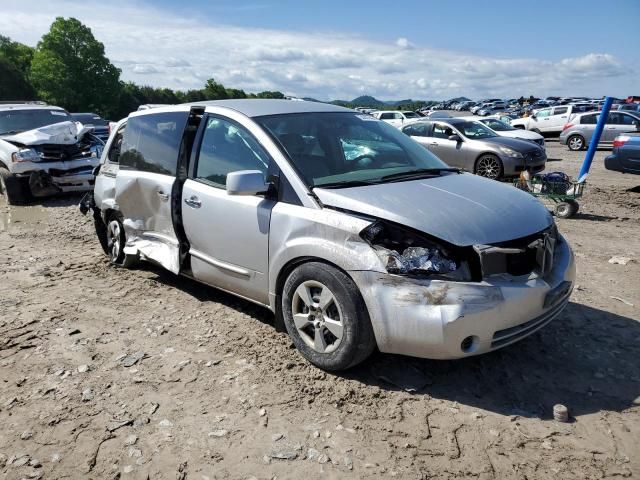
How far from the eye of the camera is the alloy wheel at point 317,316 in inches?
129

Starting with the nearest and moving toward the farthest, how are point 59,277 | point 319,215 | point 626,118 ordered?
point 319,215
point 59,277
point 626,118

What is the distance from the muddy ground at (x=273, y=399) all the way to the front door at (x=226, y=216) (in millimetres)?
458

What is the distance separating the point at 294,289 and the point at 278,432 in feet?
3.12

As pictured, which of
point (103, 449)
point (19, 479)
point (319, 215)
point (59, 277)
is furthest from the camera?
point (59, 277)

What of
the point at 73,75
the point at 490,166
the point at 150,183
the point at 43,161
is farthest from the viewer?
the point at 73,75

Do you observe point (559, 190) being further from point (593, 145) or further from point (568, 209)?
point (593, 145)

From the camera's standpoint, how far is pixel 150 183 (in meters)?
4.76

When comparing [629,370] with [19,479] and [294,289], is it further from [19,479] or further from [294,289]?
[19,479]

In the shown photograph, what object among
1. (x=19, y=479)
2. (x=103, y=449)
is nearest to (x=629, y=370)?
(x=103, y=449)

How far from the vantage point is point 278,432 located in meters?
2.88

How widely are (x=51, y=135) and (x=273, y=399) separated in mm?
9198

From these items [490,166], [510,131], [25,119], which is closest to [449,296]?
[490,166]

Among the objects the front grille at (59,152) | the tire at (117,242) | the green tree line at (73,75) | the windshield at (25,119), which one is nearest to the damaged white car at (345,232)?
the tire at (117,242)

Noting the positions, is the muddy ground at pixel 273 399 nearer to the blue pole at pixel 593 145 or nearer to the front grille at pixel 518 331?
the front grille at pixel 518 331
